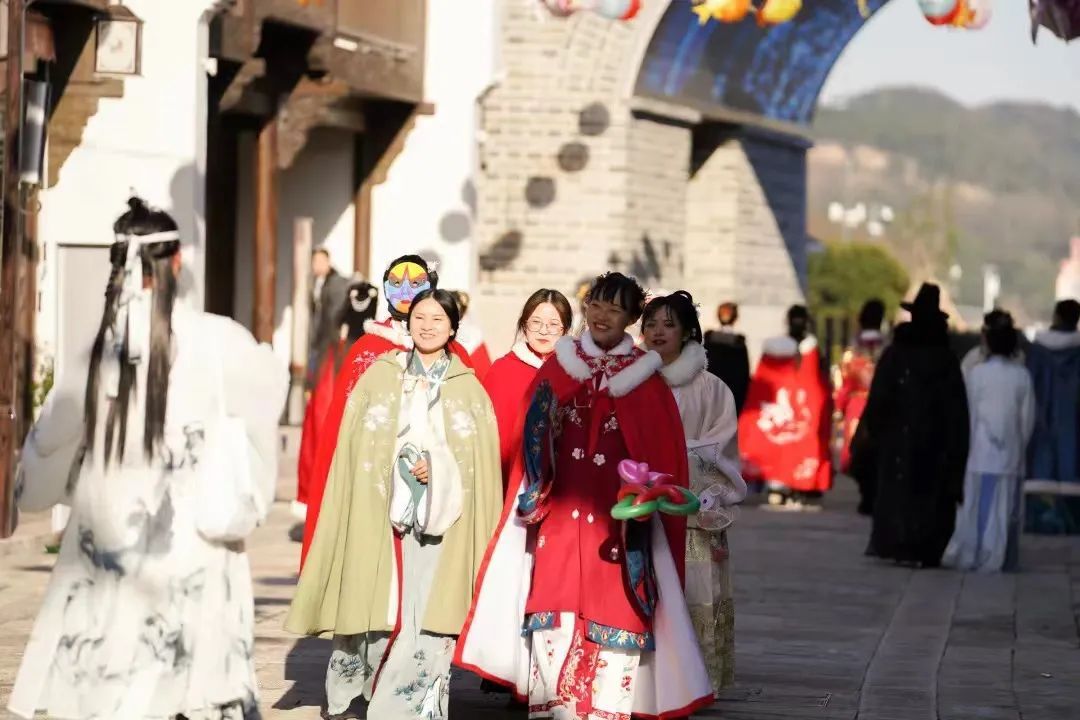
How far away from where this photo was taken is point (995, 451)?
14.8 meters

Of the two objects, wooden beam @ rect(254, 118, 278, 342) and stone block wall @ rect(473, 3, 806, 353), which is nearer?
wooden beam @ rect(254, 118, 278, 342)

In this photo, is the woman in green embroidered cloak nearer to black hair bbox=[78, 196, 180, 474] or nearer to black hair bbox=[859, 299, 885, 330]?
black hair bbox=[78, 196, 180, 474]

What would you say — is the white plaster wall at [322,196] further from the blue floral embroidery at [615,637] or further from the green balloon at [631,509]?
the green balloon at [631,509]

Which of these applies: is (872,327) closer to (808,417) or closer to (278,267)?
(808,417)

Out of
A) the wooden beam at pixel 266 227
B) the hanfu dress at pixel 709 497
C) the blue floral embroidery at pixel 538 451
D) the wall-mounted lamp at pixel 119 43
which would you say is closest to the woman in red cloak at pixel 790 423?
the wooden beam at pixel 266 227

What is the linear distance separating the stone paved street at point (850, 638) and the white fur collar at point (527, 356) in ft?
4.49

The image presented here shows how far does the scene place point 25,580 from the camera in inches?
483

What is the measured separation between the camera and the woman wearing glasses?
29.8 feet

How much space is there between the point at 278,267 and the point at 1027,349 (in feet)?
27.2

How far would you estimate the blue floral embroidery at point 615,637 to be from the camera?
7.71 m

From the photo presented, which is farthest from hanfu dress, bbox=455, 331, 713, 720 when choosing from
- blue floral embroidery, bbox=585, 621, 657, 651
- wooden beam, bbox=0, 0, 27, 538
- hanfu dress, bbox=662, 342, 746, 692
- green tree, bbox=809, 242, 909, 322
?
green tree, bbox=809, 242, 909, 322

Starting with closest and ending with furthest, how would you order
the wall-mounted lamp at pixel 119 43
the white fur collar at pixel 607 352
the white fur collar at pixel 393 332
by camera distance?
1. the white fur collar at pixel 607 352
2. the white fur collar at pixel 393 332
3. the wall-mounted lamp at pixel 119 43

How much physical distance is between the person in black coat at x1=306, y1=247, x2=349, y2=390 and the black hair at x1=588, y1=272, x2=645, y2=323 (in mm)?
10221

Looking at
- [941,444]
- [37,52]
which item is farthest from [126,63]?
[941,444]
